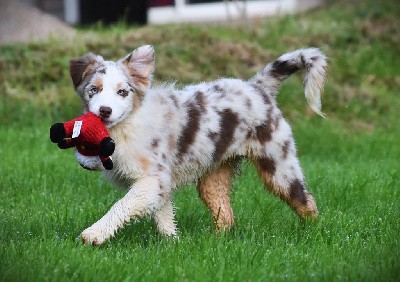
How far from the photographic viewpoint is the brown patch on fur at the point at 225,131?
6.40m

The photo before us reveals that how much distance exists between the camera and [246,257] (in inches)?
219

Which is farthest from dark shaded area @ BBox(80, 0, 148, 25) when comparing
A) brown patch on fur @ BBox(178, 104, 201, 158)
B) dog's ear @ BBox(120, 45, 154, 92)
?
dog's ear @ BBox(120, 45, 154, 92)

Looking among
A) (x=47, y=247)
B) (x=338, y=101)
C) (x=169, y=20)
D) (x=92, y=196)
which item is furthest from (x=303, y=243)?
(x=169, y=20)

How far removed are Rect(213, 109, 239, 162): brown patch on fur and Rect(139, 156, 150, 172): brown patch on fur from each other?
618 millimetres

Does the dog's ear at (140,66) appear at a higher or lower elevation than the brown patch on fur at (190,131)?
higher

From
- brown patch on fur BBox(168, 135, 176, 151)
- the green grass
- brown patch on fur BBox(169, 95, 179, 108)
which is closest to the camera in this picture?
the green grass

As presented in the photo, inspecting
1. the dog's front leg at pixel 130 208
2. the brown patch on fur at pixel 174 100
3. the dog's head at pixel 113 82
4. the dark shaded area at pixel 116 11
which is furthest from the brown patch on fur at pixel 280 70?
the dark shaded area at pixel 116 11

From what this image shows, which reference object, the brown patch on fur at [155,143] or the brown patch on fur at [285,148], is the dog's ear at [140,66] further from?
the brown patch on fur at [285,148]

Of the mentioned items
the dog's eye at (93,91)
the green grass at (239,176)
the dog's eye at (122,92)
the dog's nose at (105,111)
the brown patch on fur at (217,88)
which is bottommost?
the green grass at (239,176)

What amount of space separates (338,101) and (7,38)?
5.10 m

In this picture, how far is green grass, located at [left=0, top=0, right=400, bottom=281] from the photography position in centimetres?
538

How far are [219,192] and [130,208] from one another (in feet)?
3.67

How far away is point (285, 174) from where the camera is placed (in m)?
6.59

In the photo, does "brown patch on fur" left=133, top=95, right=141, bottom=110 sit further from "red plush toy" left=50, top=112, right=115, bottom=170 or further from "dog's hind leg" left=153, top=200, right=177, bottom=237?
"dog's hind leg" left=153, top=200, right=177, bottom=237
